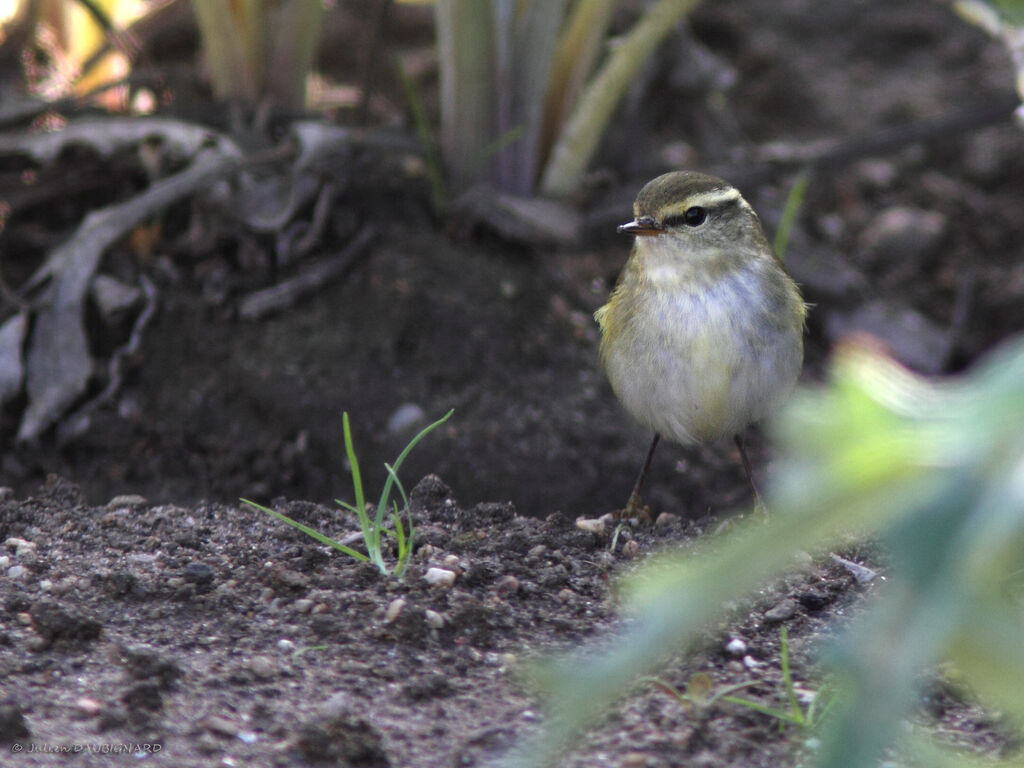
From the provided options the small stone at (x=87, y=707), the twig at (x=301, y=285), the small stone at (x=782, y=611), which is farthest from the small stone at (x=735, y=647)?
the twig at (x=301, y=285)

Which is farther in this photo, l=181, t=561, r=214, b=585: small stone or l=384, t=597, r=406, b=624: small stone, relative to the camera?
l=181, t=561, r=214, b=585: small stone

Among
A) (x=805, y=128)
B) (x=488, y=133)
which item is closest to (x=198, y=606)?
(x=488, y=133)

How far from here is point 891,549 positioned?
1301 mm

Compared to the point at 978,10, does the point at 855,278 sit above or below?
below

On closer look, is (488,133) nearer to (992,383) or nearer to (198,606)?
(198,606)

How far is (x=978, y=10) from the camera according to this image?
4.29 metres

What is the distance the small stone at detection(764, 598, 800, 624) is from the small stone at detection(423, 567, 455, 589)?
84 centimetres

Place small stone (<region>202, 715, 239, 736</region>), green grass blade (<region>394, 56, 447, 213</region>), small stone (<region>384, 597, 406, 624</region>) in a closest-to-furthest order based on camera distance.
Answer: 1. small stone (<region>202, 715, 239, 736</region>)
2. small stone (<region>384, 597, 406, 624</region>)
3. green grass blade (<region>394, 56, 447, 213</region>)

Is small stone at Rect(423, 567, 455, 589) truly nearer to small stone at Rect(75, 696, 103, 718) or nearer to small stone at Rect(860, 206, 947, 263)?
small stone at Rect(75, 696, 103, 718)

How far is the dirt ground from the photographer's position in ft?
8.21

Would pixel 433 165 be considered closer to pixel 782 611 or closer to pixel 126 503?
pixel 126 503

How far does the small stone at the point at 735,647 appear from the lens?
290cm

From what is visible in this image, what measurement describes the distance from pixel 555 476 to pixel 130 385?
70.0 inches

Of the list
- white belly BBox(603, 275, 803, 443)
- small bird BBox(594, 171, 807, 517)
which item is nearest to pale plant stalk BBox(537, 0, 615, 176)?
small bird BBox(594, 171, 807, 517)
